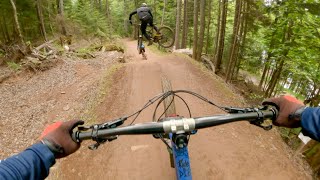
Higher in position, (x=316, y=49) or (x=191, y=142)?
(x=316, y=49)

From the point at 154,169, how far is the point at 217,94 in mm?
5514

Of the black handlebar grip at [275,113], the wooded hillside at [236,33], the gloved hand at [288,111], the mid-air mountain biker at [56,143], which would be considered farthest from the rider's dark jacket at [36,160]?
the wooded hillside at [236,33]

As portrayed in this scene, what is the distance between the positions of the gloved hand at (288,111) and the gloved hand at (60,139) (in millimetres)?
2328

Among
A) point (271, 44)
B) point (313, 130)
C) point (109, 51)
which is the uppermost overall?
point (313, 130)

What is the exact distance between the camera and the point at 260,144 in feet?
24.7

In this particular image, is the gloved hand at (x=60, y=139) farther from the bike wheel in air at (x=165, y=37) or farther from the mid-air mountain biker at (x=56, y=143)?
the bike wheel in air at (x=165, y=37)

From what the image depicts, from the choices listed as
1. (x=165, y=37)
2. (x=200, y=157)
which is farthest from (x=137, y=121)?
(x=165, y=37)

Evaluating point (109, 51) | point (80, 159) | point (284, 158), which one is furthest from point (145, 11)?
point (109, 51)

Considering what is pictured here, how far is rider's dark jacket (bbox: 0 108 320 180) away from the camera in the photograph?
2.23m

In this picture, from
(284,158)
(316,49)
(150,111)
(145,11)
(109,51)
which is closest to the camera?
(284,158)

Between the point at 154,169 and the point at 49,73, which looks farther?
the point at 49,73

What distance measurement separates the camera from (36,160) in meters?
2.40

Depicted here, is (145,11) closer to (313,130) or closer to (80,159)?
Answer: (80,159)

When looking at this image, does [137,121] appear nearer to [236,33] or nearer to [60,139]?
[60,139]
